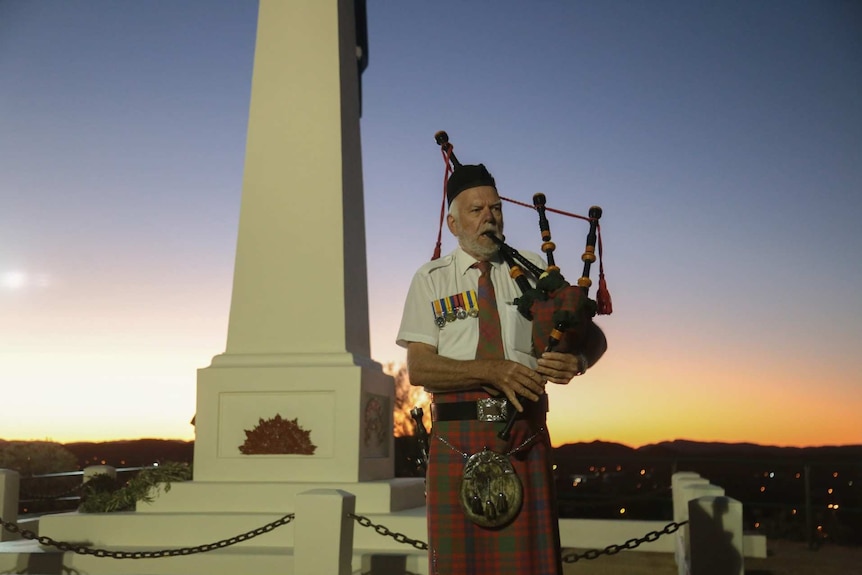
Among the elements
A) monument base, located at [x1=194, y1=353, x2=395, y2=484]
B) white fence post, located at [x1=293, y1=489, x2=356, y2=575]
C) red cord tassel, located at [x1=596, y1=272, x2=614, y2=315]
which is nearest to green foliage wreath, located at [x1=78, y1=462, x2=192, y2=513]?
monument base, located at [x1=194, y1=353, x2=395, y2=484]

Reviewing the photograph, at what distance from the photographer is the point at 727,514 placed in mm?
5273

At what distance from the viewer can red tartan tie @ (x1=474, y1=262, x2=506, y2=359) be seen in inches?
113

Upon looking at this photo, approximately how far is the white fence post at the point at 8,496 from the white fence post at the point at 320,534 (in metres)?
4.22

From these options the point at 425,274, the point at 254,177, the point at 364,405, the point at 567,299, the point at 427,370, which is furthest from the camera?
the point at 254,177

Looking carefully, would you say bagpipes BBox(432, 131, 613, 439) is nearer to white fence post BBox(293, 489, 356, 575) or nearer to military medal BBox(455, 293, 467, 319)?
military medal BBox(455, 293, 467, 319)

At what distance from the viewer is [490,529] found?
2.74 metres

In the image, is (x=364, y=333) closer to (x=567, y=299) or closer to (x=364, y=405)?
(x=364, y=405)

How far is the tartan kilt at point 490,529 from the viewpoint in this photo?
8.91ft

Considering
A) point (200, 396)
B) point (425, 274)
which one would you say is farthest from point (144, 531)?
point (425, 274)

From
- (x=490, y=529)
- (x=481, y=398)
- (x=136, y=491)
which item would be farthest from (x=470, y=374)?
(x=136, y=491)

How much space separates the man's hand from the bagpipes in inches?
1.2

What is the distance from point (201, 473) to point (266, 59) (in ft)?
13.6

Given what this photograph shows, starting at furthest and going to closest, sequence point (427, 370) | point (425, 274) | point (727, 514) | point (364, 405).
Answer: point (364, 405)
point (727, 514)
point (425, 274)
point (427, 370)

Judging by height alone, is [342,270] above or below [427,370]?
above
